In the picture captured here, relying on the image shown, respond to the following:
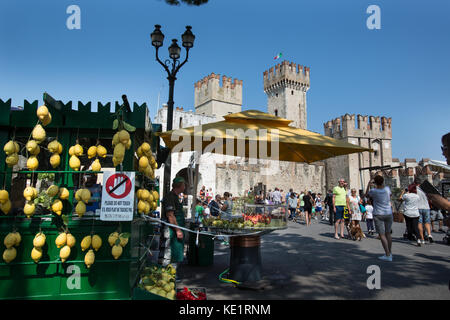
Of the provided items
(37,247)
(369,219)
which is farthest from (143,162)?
(369,219)

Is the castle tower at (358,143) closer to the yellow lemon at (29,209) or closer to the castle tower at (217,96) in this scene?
the castle tower at (217,96)

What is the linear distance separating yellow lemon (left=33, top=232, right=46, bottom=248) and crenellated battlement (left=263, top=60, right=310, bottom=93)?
154 feet

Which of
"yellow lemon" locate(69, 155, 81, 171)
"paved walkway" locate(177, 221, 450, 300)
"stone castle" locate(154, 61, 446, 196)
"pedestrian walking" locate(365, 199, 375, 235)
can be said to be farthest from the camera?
"stone castle" locate(154, 61, 446, 196)

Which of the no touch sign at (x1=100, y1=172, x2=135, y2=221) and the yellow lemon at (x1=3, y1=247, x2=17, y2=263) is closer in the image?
the yellow lemon at (x1=3, y1=247, x2=17, y2=263)

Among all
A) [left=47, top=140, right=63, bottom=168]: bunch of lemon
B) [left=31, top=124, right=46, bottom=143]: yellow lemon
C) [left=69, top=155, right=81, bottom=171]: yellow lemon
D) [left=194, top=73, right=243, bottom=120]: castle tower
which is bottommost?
[left=69, top=155, right=81, bottom=171]: yellow lemon

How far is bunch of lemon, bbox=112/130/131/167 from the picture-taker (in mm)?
2959

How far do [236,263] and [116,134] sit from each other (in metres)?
2.61

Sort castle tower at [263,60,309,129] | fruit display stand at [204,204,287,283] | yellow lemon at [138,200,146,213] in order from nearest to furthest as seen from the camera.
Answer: yellow lemon at [138,200,146,213] < fruit display stand at [204,204,287,283] < castle tower at [263,60,309,129]

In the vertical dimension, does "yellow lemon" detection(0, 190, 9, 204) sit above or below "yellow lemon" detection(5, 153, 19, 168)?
below

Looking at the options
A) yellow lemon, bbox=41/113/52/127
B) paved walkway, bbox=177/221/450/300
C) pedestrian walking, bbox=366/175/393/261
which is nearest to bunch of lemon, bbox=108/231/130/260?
yellow lemon, bbox=41/113/52/127

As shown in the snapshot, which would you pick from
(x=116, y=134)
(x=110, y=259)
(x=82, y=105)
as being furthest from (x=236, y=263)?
(x=82, y=105)

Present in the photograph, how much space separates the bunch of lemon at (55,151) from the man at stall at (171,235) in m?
1.77

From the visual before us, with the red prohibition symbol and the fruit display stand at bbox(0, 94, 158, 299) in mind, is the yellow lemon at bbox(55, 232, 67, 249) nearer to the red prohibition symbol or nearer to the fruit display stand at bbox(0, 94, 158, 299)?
the fruit display stand at bbox(0, 94, 158, 299)
